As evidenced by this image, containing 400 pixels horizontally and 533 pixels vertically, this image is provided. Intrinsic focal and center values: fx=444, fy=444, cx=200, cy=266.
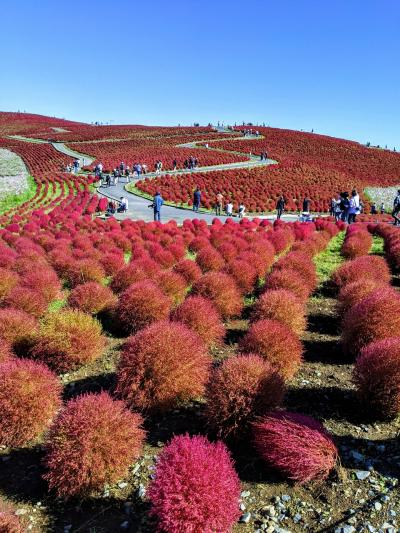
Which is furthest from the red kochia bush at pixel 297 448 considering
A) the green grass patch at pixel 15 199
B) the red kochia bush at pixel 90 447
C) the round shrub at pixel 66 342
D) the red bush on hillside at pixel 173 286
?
the green grass patch at pixel 15 199

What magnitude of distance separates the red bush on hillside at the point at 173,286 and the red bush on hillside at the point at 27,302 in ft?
7.55

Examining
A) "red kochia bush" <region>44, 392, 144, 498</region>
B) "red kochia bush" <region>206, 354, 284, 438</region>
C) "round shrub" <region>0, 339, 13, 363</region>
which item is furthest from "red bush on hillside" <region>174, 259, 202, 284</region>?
"red kochia bush" <region>44, 392, 144, 498</region>

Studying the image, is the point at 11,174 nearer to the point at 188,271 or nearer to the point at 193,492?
the point at 188,271

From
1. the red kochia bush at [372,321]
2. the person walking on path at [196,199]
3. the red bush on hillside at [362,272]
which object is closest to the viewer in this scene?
the red kochia bush at [372,321]

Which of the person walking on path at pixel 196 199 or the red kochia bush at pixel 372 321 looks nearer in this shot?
the red kochia bush at pixel 372 321

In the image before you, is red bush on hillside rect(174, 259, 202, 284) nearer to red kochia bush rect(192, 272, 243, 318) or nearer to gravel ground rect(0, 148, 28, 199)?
red kochia bush rect(192, 272, 243, 318)

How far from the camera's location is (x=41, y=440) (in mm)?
4996

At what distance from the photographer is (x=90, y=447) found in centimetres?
403

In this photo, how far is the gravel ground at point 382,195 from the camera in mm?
41425

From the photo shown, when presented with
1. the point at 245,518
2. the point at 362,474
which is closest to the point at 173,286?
the point at 362,474

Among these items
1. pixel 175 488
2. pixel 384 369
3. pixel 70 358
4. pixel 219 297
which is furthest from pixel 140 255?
pixel 175 488

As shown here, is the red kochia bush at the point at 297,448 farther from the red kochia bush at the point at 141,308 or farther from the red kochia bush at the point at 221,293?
the red kochia bush at the point at 221,293

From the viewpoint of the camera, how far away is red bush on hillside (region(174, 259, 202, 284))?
10.2m

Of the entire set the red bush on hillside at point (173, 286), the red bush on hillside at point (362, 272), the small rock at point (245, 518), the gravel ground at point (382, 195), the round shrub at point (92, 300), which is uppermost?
the gravel ground at point (382, 195)
